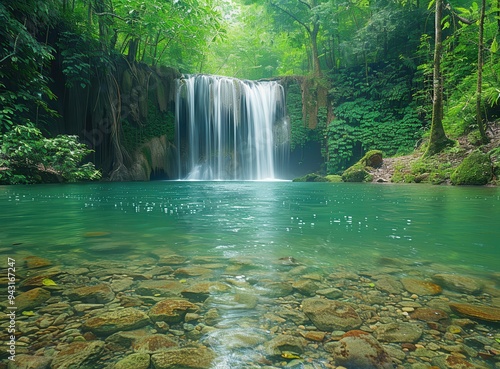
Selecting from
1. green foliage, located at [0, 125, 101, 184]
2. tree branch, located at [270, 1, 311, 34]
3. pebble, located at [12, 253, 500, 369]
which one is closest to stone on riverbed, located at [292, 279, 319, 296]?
pebble, located at [12, 253, 500, 369]

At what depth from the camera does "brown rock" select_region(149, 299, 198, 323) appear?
142 centimetres

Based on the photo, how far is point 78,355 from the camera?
3.65ft

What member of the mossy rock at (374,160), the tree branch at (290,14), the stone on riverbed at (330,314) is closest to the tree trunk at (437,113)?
the mossy rock at (374,160)

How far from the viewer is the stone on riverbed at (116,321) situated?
4.31 feet

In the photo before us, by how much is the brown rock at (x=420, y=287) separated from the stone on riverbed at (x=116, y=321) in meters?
1.48

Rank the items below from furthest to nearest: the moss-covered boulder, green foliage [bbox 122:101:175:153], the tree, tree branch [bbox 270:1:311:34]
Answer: tree branch [bbox 270:1:311:34] → the tree → green foliage [bbox 122:101:175:153] → the moss-covered boulder

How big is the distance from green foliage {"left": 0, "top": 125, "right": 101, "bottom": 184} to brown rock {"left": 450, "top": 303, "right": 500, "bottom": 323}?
332 inches

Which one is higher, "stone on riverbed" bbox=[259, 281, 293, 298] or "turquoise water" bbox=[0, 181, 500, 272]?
"turquoise water" bbox=[0, 181, 500, 272]

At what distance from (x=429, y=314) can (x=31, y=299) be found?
2.03 m

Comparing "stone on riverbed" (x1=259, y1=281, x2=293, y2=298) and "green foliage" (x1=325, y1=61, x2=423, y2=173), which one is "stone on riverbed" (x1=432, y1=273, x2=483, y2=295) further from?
"green foliage" (x1=325, y1=61, x2=423, y2=173)

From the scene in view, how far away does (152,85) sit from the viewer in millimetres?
17141

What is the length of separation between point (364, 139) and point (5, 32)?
1666cm

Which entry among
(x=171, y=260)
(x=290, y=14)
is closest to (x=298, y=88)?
(x=290, y=14)

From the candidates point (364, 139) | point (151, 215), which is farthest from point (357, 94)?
point (151, 215)
